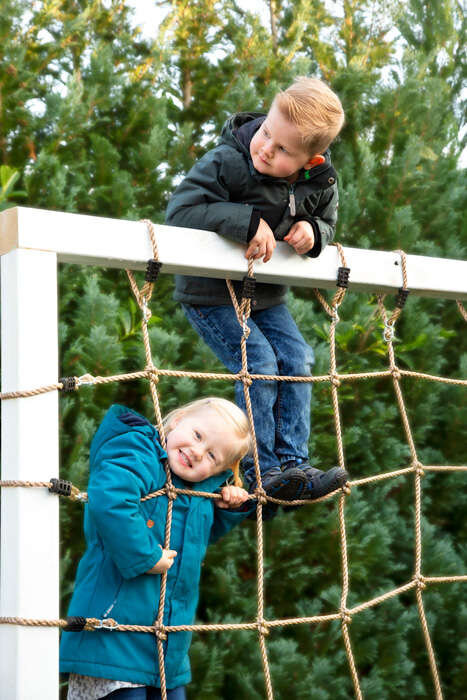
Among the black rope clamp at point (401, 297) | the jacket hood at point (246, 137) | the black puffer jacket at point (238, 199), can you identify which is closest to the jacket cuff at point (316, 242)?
the black puffer jacket at point (238, 199)

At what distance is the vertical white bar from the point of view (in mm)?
1339

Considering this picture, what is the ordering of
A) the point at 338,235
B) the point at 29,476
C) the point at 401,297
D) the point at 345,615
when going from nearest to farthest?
1. the point at 29,476
2. the point at 345,615
3. the point at 401,297
4. the point at 338,235

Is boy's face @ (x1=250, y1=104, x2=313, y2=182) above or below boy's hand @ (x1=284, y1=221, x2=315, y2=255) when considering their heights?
above

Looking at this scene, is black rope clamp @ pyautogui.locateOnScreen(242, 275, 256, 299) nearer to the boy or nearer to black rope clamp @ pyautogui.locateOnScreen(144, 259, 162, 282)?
the boy

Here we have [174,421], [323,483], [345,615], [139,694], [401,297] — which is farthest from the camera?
[401,297]

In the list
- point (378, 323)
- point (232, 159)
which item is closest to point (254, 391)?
point (232, 159)

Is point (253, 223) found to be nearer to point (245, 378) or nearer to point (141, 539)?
point (245, 378)

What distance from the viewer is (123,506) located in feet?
4.58

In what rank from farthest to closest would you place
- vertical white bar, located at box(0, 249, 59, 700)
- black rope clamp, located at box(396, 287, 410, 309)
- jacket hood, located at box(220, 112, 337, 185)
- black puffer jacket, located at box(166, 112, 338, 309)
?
black rope clamp, located at box(396, 287, 410, 309), jacket hood, located at box(220, 112, 337, 185), black puffer jacket, located at box(166, 112, 338, 309), vertical white bar, located at box(0, 249, 59, 700)

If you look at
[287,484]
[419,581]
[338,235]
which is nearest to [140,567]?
[287,484]

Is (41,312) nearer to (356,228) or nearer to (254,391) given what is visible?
(254,391)

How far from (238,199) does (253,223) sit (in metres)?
0.17

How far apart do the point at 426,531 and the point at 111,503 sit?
196 cm

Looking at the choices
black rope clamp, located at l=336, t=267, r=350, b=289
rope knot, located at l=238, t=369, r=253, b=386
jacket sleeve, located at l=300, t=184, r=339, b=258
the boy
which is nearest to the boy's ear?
the boy
